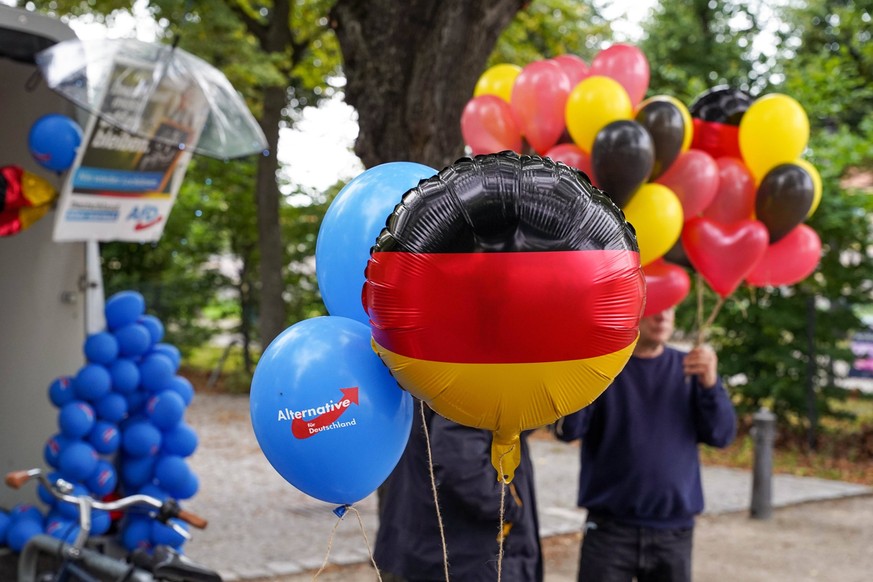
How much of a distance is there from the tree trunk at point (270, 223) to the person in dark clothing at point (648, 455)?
10.1m

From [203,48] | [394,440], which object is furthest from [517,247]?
[203,48]

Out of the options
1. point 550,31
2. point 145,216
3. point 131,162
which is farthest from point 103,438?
point 550,31

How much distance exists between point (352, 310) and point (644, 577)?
201cm

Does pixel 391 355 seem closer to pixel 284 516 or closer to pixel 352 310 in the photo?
pixel 352 310

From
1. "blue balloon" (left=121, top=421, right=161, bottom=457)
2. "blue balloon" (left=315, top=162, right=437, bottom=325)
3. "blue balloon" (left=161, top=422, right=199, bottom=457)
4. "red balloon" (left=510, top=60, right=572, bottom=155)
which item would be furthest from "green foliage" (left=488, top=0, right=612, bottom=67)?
"blue balloon" (left=315, top=162, right=437, bottom=325)

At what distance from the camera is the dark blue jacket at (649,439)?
3725mm

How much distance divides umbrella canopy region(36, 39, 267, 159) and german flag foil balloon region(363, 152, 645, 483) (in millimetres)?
3393

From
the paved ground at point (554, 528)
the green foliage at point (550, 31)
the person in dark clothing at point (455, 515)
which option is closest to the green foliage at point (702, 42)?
the green foliage at point (550, 31)

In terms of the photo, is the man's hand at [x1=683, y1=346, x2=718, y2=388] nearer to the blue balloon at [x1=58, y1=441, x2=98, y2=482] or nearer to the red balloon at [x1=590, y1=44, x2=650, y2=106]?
the red balloon at [x1=590, y1=44, x2=650, y2=106]

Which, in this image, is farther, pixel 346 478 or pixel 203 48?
pixel 203 48

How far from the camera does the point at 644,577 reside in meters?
3.79

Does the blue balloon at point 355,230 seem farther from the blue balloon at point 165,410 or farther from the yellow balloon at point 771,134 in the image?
the blue balloon at point 165,410

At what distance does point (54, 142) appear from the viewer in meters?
5.02

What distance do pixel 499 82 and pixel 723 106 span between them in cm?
Answer: 100
